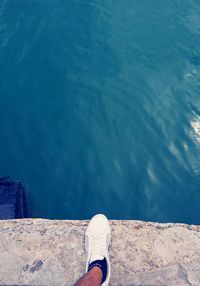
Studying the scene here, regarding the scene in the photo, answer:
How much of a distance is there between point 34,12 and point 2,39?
132 centimetres

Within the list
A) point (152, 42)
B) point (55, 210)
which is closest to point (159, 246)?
point (55, 210)

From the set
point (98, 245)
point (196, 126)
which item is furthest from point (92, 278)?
point (196, 126)

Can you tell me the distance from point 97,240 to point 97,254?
0.18 metres

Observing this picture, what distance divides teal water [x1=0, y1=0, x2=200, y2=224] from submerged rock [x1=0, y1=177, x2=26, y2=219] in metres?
0.40

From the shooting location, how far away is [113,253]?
3.79 metres

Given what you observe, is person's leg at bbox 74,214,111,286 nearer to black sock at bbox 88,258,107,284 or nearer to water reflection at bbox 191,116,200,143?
black sock at bbox 88,258,107,284

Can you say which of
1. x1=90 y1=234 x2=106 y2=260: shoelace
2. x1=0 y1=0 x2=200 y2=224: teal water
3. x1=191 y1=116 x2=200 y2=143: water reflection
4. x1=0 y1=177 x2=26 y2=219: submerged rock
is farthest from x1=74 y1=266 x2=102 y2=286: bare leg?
x1=191 y1=116 x2=200 y2=143: water reflection

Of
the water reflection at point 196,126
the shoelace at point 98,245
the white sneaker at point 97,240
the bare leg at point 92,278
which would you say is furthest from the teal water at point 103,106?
the bare leg at point 92,278

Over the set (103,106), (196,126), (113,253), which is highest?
(113,253)

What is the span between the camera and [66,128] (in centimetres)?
706

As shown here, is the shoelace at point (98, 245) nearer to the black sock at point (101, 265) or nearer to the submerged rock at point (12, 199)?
the black sock at point (101, 265)

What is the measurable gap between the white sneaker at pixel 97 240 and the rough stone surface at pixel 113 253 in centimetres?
8

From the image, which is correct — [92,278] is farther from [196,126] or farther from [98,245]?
[196,126]

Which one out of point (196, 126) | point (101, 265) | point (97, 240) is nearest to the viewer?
point (101, 265)
